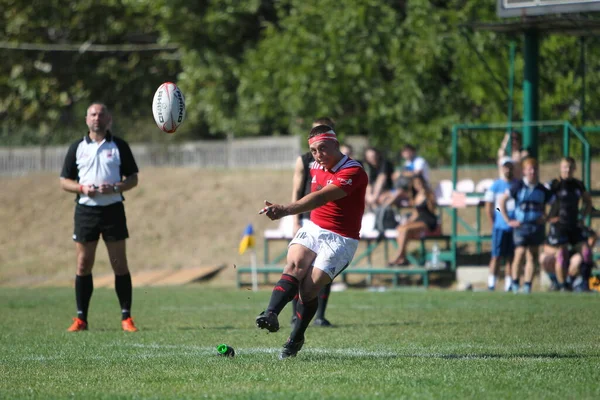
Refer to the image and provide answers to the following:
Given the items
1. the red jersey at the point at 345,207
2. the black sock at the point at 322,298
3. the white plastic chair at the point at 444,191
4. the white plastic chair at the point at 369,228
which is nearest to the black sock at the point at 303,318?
the red jersey at the point at 345,207

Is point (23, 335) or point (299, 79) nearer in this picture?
point (23, 335)

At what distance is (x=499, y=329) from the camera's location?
35.6 feet

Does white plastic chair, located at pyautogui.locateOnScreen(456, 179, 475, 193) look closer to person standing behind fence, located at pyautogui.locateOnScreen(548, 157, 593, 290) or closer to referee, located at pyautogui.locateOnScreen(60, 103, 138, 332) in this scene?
person standing behind fence, located at pyautogui.locateOnScreen(548, 157, 593, 290)

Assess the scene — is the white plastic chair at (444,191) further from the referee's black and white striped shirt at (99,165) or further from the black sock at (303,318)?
the black sock at (303,318)

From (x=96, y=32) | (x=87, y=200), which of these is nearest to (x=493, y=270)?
(x=87, y=200)

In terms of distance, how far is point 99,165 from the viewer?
11273 mm

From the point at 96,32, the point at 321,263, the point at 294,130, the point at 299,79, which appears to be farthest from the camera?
the point at 96,32

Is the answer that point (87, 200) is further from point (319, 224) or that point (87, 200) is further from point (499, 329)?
point (499, 329)

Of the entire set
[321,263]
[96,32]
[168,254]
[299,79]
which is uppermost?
[96,32]

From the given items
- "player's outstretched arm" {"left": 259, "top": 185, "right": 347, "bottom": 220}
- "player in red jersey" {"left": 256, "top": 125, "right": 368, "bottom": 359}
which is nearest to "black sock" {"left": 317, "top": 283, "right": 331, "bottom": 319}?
"player in red jersey" {"left": 256, "top": 125, "right": 368, "bottom": 359}

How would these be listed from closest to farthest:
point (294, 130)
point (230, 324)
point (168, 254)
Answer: point (230, 324) → point (168, 254) → point (294, 130)

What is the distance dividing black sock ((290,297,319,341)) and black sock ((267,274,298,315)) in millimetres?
180

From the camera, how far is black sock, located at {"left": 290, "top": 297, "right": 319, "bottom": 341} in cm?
844

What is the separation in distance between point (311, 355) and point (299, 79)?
70.0 ft
